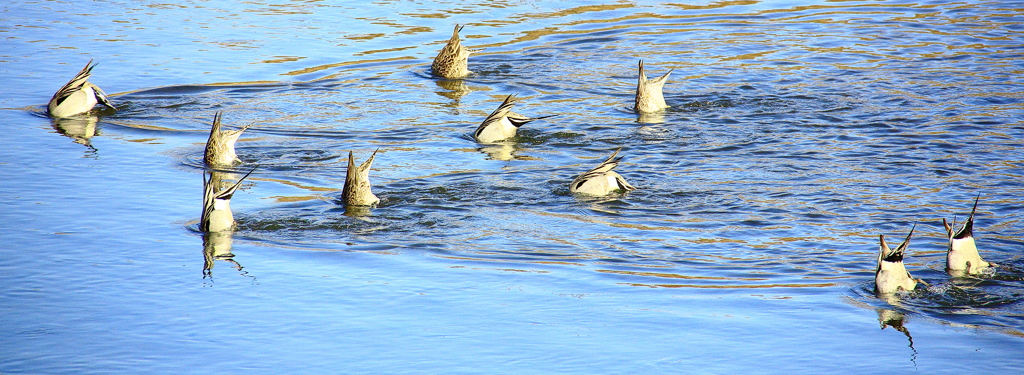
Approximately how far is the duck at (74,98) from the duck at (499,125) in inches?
168

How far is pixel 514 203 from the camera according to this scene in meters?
8.50

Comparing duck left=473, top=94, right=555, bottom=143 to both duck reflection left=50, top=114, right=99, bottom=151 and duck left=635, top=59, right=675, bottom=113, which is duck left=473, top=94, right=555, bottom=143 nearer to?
duck left=635, top=59, right=675, bottom=113

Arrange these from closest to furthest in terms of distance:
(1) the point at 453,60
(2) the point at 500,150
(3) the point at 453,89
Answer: (2) the point at 500,150, (3) the point at 453,89, (1) the point at 453,60

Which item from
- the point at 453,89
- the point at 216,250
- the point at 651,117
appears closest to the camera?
the point at 216,250

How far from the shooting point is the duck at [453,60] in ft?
45.3

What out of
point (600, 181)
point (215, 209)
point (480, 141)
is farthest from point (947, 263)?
point (480, 141)

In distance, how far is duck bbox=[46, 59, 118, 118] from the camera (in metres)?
11.4

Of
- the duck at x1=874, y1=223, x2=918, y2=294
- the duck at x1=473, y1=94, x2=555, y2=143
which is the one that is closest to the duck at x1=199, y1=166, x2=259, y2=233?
the duck at x1=473, y1=94, x2=555, y2=143

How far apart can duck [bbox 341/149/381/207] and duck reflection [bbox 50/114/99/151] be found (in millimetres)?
3424

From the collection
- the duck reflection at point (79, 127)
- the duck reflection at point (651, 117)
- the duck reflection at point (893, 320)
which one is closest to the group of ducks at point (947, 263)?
the duck reflection at point (893, 320)

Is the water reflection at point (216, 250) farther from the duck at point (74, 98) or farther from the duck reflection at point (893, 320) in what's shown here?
the duck at point (74, 98)

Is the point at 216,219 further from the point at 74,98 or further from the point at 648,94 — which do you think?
the point at 648,94

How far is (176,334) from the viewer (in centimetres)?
548

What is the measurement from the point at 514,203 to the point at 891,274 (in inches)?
127
